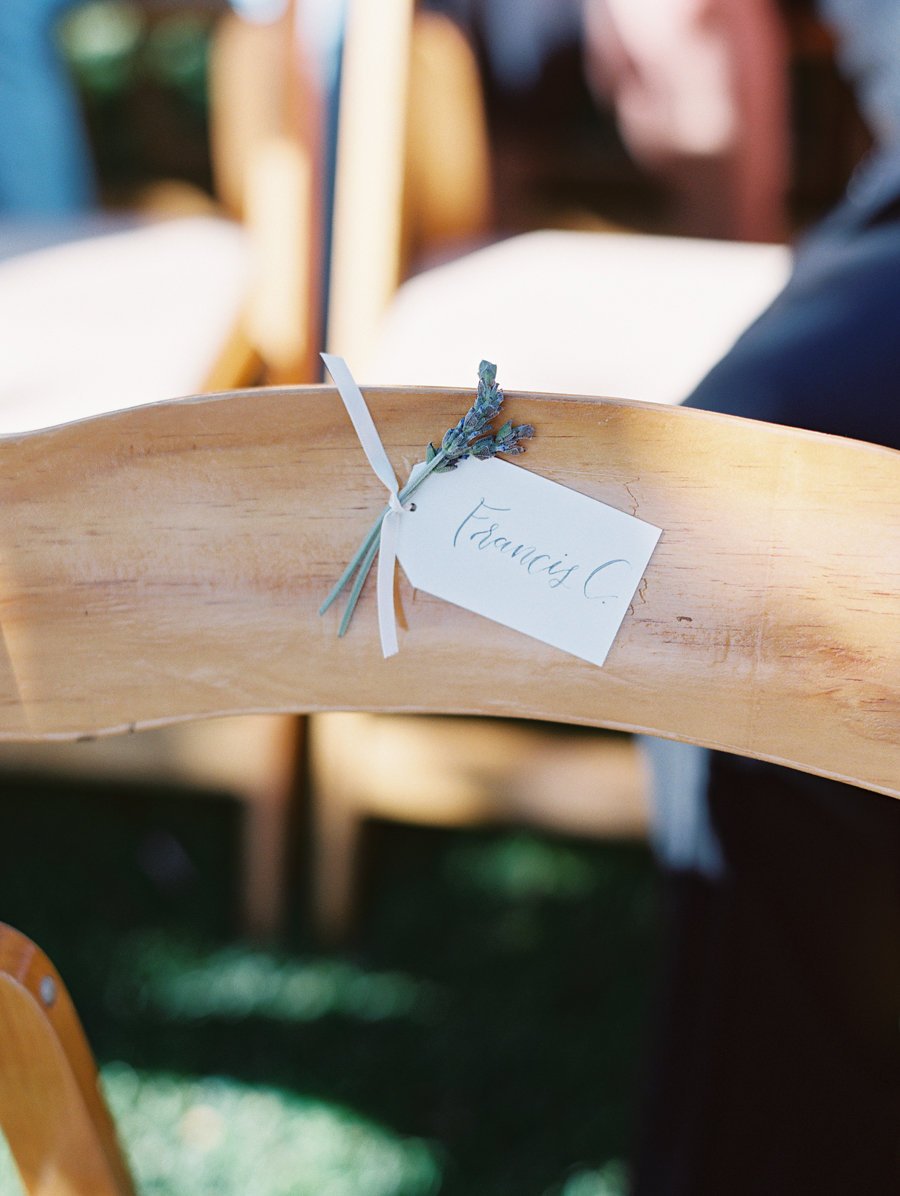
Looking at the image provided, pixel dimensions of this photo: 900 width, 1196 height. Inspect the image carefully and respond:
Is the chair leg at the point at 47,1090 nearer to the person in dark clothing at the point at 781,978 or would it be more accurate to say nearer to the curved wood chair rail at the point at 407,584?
the curved wood chair rail at the point at 407,584

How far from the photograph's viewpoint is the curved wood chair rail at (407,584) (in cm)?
41

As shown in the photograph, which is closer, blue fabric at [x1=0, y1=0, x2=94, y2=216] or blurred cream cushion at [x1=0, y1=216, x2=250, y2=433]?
blurred cream cushion at [x1=0, y1=216, x2=250, y2=433]

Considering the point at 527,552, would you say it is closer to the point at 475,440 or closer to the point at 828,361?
the point at 475,440

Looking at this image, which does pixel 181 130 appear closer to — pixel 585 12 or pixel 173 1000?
pixel 585 12

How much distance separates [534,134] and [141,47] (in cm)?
84

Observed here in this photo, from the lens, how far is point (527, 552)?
1.41ft

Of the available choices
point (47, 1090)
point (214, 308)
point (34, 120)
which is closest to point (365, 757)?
point (214, 308)

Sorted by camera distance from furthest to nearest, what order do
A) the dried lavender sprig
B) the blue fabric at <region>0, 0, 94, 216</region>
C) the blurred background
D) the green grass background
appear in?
the blue fabric at <region>0, 0, 94, 216</region>
the green grass background
the blurred background
the dried lavender sprig

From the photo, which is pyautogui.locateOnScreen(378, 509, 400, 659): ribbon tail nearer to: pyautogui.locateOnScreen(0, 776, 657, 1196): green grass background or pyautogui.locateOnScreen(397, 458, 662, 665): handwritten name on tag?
pyautogui.locateOnScreen(397, 458, 662, 665): handwritten name on tag

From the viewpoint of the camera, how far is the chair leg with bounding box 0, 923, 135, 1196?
0.45 m

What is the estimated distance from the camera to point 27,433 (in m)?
0.44

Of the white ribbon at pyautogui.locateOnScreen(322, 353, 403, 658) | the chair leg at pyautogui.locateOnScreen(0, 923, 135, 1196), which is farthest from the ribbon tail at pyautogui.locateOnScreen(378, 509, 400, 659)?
the chair leg at pyautogui.locateOnScreen(0, 923, 135, 1196)

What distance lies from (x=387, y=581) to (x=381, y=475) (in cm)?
4

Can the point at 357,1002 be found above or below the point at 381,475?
below
